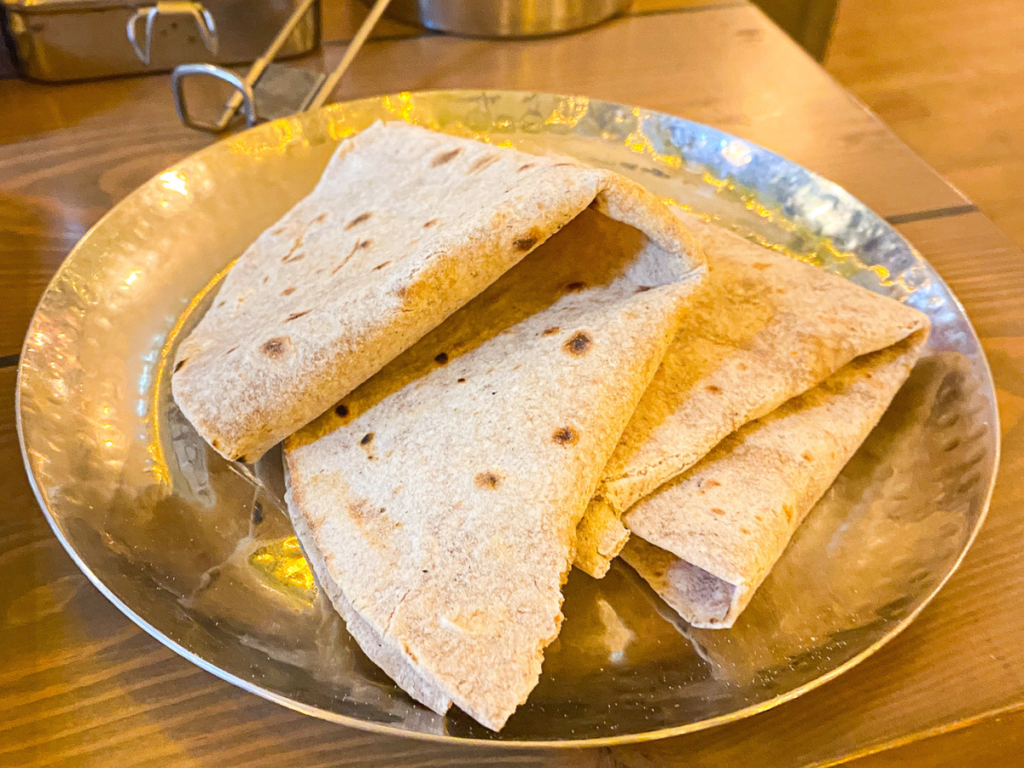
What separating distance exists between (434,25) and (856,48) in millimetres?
1438

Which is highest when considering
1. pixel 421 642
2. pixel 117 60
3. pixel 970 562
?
pixel 117 60

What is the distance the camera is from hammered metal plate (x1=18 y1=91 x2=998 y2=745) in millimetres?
667

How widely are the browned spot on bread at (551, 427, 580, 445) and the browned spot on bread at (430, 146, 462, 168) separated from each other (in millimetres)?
495

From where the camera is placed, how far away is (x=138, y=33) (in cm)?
149

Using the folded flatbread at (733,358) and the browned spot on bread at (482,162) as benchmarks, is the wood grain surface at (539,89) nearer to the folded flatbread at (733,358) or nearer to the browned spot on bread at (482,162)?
the folded flatbread at (733,358)

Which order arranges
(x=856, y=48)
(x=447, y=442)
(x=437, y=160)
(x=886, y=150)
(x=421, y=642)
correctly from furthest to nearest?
1. (x=856, y=48)
2. (x=886, y=150)
3. (x=437, y=160)
4. (x=447, y=442)
5. (x=421, y=642)

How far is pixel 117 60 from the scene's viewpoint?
60.3 inches

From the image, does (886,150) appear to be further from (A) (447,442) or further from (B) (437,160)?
(A) (447,442)

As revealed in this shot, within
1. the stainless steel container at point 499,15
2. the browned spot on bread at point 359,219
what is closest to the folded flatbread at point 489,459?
the browned spot on bread at point 359,219

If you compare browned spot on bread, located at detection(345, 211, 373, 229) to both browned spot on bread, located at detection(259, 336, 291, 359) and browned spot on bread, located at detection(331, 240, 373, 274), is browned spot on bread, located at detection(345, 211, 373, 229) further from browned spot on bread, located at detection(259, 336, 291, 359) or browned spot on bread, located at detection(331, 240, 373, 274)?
browned spot on bread, located at detection(259, 336, 291, 359)

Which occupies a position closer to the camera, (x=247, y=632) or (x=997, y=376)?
(x=247, y=632)

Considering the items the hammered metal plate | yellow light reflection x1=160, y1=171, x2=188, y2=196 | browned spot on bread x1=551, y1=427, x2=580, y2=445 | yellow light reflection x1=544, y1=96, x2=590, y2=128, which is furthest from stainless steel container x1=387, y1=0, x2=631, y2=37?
browned spot on bread x1=551, y1=427, x2=580, y2=445

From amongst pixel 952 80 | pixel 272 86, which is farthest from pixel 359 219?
pixel 952 80

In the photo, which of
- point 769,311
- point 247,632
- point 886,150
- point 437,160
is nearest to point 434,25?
point 437,160
